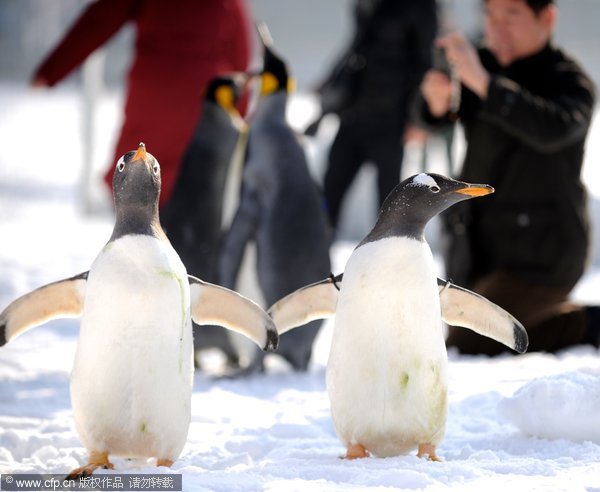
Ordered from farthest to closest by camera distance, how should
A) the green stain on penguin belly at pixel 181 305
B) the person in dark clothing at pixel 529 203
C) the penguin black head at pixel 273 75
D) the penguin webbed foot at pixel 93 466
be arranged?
the person in dark clothing at pixel 529 203 < the penguin black head at pixel 273 75 < the green stain on penguin belly at pixel 181 305 < the penguin webbed foot at pixel 93 466

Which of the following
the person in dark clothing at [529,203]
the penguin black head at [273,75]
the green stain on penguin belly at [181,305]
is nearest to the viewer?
the green stain on penguin belly at [181,305]

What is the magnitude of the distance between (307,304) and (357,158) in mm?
2463

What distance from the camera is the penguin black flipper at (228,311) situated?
2.45m

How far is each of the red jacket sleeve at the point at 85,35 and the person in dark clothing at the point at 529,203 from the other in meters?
1.24

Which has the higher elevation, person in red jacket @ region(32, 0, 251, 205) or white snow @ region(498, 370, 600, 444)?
person in red jacket @ region(32, 0, 251, 205)

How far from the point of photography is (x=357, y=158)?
197 inches

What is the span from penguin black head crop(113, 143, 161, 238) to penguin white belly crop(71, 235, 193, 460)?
1.2 inches

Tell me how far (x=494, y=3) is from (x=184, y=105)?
1242 mm

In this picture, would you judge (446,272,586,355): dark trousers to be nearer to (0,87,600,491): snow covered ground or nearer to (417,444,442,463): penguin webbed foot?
(0,87,600,491): snow covered ground

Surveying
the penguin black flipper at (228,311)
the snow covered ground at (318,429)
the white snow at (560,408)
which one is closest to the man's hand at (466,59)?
the snow covered ground at (318,429)

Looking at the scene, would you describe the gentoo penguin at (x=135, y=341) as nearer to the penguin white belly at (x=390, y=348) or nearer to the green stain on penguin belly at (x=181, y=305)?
the green stain on penguin belly at (x=181, y=305)

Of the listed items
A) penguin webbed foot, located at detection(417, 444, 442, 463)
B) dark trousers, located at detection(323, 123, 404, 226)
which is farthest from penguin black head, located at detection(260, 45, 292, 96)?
penguin webbed foot, located at detection(417, 444, 442, 463)

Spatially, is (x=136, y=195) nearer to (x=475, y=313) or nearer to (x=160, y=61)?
(x=475, y=313)

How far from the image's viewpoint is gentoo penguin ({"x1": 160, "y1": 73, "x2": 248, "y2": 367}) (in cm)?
387
